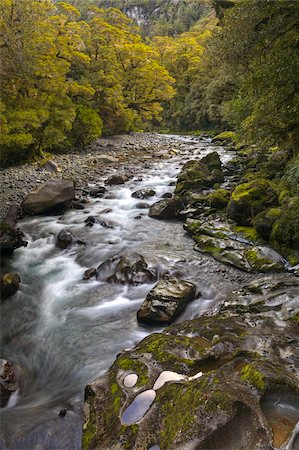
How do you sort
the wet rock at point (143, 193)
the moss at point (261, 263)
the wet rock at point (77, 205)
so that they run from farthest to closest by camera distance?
the wet rock at point (143, 193) → the wet rock at point (77, 205) → the moss at point (261, 263)

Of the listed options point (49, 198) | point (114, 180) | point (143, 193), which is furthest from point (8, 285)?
point (114, 180)

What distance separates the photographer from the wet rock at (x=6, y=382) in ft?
13.9

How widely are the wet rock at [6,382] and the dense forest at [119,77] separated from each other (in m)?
7.15

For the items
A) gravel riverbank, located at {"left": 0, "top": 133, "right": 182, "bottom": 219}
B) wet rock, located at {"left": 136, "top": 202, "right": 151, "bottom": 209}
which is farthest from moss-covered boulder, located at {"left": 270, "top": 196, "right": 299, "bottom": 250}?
gravel riverbank, located at {"left": 0, "top": 133, "right": 182, "bottom": 219}

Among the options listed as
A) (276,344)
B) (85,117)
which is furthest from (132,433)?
(85,117)

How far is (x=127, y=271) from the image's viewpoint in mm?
7207

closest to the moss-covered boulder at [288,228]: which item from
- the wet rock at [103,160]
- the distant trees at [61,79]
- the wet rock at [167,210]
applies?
the wet rock at [167,210]

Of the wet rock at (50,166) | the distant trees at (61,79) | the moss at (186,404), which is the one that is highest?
the distant trees at (61,79)

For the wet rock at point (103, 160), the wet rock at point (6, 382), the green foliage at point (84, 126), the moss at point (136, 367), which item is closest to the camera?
the moss at point (136, 367)

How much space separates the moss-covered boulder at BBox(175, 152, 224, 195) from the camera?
41.7 ft

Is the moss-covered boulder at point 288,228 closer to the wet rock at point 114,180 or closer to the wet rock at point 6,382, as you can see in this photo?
the wet rock at point 6,382

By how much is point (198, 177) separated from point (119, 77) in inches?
639

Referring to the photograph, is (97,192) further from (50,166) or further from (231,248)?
(231,248)

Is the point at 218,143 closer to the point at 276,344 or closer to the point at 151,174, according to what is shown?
the point at 151,174
